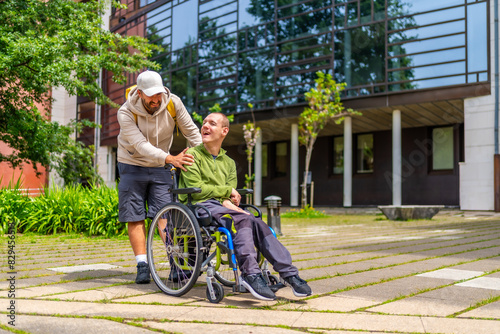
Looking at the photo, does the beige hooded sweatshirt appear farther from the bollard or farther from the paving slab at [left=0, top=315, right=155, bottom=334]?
the bollard

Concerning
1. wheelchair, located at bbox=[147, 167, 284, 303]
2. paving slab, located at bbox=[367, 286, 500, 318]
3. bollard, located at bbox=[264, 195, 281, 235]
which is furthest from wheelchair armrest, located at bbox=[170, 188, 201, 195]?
bollard, located at bbox=[264, 195, 281, 235]

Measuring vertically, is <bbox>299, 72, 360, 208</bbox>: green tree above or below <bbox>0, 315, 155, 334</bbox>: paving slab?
above

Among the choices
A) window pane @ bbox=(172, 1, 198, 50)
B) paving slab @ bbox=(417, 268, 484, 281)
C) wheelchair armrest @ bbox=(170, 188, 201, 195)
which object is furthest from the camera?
window pane @ bbox=(172, 1, 198, 50)

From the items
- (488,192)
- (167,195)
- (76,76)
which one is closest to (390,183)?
(488,192)

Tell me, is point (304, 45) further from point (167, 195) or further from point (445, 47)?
point (167, 195)

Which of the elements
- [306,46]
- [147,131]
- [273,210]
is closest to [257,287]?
[147,131]

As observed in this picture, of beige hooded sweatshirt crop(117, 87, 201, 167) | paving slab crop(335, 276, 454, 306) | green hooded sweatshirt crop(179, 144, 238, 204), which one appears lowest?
paving slab crop(335, 276, 454, 306)

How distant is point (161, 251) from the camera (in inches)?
162

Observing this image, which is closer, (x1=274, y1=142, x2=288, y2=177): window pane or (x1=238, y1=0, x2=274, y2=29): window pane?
(x1=238, y1=0, x2=274, y2=29): window pane

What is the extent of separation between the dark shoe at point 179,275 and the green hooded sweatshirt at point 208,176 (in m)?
0.51

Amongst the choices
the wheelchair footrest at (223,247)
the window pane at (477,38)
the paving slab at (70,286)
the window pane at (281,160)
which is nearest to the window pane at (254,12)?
the window pane at (281,160)

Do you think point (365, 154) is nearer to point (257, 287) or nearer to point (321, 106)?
point (321, 106)

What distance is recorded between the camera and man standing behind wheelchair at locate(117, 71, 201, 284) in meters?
4.18

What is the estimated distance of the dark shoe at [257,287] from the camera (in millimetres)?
3332
